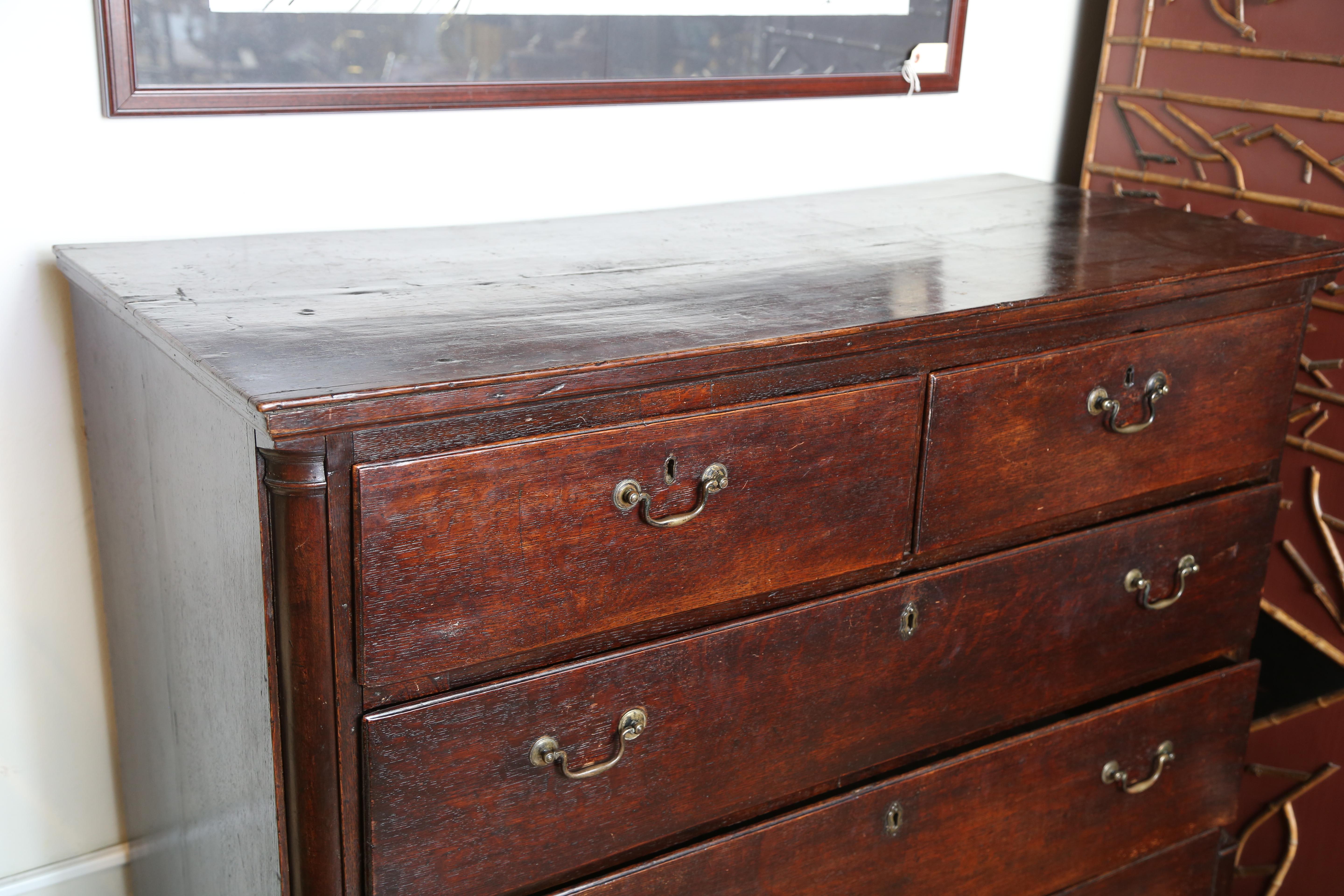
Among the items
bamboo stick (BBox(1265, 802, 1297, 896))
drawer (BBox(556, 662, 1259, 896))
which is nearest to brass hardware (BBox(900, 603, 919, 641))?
drawer (BBox(556, 662, 1259, 896))

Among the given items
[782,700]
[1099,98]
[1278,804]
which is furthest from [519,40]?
[1278,804]

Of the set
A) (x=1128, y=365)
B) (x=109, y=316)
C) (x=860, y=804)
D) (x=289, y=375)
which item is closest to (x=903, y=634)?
(x=860, y=804)

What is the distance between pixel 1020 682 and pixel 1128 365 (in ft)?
1.24

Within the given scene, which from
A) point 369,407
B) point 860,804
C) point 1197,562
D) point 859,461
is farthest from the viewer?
point 1197,562

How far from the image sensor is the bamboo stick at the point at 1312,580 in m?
1.77

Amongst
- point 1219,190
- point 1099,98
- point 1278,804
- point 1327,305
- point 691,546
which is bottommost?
point 1278,804

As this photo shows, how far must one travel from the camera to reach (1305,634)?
182 cm

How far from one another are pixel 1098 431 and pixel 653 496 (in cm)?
58

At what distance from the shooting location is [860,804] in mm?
1319

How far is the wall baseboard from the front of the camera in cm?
153

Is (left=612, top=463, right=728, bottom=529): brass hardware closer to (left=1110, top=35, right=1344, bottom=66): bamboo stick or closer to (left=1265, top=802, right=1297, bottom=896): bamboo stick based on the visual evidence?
(left=1110, top=35, right=1344, bottom=66): bamboo stick

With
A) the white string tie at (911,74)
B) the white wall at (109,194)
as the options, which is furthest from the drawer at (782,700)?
the white string tie at (911,74)

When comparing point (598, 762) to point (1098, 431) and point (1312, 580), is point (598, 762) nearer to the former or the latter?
point (1098, 431)

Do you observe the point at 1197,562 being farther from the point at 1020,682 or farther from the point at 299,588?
the point at 299,588
